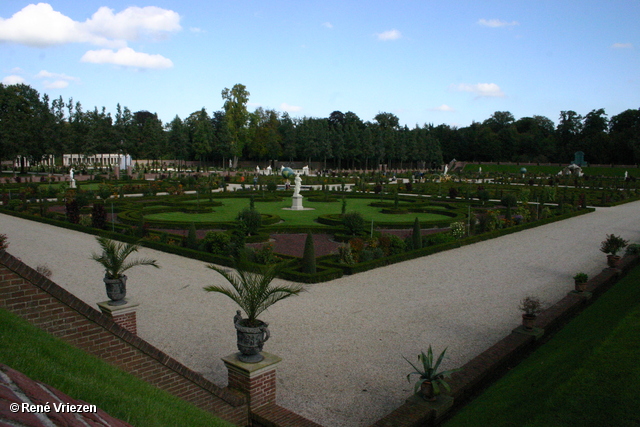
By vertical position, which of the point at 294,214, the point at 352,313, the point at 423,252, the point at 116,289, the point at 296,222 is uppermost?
the point at 116,289

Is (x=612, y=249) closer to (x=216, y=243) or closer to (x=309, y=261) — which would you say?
(x=309, y=261)

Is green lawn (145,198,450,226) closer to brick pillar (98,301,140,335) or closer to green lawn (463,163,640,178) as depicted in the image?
brick pillar (98,301,140,335)

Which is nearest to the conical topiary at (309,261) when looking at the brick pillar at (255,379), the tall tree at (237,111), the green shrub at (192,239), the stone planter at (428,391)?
the green shrub at (192,239)

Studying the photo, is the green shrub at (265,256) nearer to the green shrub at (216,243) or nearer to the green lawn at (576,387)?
the green shrub at (216,243)

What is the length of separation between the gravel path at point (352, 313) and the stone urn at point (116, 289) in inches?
41.5

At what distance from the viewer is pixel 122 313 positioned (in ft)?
25.0

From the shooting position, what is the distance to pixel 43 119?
5869 centimetres

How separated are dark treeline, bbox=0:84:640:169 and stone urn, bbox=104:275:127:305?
53355 mm

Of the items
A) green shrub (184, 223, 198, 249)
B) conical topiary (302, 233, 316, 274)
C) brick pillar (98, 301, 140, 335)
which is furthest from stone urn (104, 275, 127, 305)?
green shrub (184, 223, 198, 249)

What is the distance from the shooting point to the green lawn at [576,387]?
14.7 feet

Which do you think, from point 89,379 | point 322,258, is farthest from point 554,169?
point 89,379

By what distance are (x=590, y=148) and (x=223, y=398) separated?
89950 mm

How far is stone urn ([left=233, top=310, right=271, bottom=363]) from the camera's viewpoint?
589 centimetres

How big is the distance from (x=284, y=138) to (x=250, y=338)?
A: 77636 millimetres
